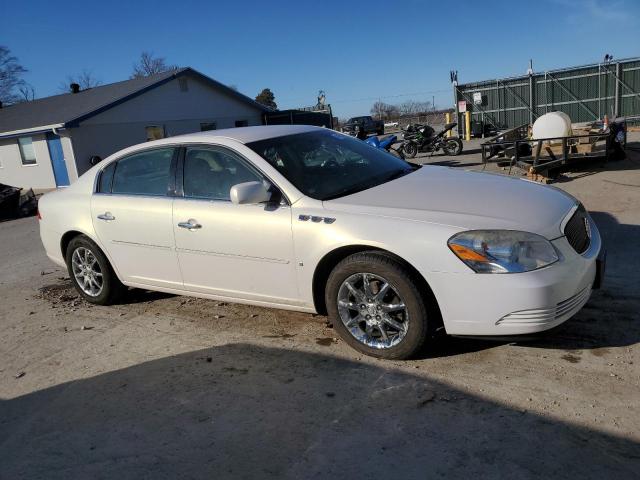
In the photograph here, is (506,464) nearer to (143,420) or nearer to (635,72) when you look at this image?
(143,420)

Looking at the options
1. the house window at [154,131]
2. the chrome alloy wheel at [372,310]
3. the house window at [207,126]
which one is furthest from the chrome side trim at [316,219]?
the house window at [207,126]

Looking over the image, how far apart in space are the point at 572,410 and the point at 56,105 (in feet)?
89.6

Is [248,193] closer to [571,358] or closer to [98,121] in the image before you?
[571,358]

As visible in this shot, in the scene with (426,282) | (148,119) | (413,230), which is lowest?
(426,282)

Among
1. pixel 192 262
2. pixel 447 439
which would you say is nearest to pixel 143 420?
pixel 192 262

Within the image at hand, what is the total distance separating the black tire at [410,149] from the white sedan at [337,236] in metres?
13.2

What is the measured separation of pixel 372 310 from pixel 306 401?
76 cm

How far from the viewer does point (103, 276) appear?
525 centimetres

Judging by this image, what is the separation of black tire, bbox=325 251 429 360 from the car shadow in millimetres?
149

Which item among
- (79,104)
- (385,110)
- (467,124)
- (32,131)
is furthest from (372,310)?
(385,110)

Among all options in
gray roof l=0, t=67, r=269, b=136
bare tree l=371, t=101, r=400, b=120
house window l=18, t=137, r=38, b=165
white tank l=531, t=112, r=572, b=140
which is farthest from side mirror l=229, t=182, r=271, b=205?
bare tree l=371, t=101, r=400, b=120

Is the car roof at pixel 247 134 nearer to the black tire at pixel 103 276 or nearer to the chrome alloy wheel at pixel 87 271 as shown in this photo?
the black tire at pixel 103 276

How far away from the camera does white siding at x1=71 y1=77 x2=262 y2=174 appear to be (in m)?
21.6

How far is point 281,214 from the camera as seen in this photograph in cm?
389
